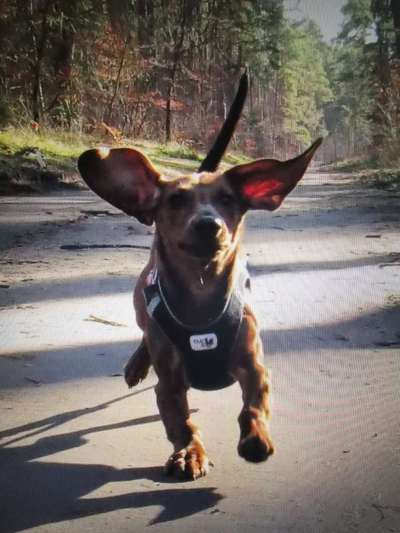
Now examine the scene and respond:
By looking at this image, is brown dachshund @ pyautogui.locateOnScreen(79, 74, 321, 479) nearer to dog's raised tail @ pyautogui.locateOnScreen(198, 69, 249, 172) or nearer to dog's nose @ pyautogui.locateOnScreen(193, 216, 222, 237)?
dog's nose @ pyautogui.locateOnScreen(193, 216, 222, 237)

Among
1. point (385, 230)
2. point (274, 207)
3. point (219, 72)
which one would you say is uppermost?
point (219, 72)

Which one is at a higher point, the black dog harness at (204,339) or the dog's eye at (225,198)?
the dog's eye at (225,198)

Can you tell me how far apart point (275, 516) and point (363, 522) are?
0.76 feet

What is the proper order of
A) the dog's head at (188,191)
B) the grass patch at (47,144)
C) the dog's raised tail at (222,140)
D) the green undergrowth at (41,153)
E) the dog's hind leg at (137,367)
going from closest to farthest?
the dog's head at (188,191) < the dog's hind leg at (137,367) < the dog's raised tail at (222,140) < the green undergrowth at (41,153) < the grass patch at (47,144)

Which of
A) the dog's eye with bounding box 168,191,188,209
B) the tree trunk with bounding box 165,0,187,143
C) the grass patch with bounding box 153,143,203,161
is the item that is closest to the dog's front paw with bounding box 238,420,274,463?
the dog's eye with bounding box 168,191,188,209

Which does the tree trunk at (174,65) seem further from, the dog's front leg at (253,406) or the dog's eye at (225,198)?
the dog's front leg at (253,406)

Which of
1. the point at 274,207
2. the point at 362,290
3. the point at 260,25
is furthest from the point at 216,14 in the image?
the point at 274,207

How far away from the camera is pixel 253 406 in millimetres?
2371

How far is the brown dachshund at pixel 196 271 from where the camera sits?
2.42 meters

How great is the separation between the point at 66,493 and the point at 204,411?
886mm

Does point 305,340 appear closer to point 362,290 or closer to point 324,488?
point 362,290

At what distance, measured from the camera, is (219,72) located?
31.2 m

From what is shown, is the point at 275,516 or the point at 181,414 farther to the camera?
the point at 181,414

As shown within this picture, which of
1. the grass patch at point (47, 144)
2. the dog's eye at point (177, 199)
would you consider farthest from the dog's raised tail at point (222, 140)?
the grass patch at point (47, 144)
